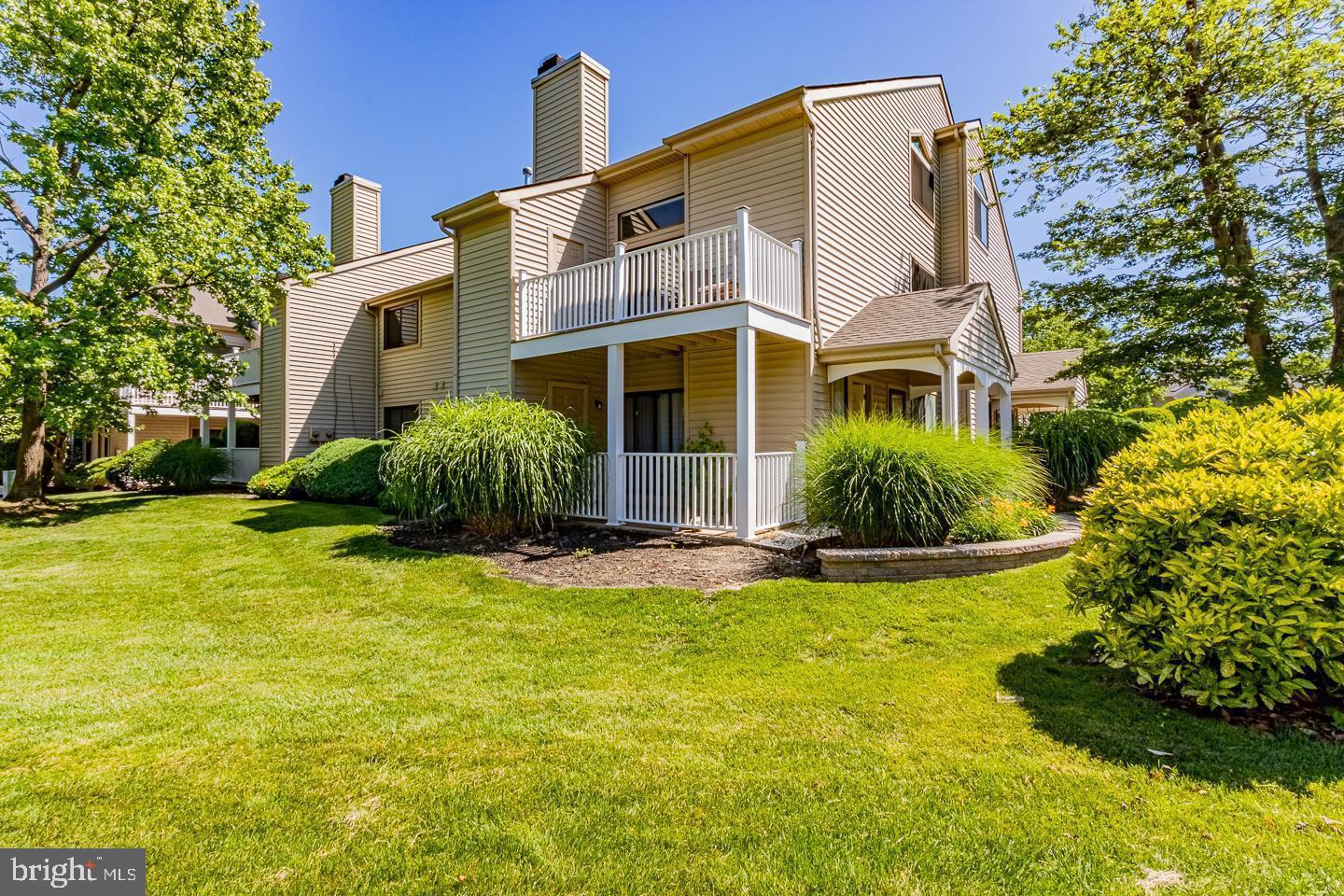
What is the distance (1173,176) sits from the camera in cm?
1301

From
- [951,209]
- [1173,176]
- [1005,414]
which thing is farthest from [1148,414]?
[951,209]

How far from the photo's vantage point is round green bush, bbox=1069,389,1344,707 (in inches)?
119

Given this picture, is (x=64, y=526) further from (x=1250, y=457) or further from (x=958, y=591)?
(x=1250, y=457)

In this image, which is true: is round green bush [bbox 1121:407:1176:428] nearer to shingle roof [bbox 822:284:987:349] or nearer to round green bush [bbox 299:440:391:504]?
shingle roof [bbox 822:284:987:349]

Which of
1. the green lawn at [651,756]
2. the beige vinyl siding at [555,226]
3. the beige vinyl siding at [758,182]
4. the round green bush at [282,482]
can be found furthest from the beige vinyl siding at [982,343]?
the round green bush at [282,482]

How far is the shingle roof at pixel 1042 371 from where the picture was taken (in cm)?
1797

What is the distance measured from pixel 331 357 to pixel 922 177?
16.5 meters

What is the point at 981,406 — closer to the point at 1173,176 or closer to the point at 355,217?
the point at 1173,176

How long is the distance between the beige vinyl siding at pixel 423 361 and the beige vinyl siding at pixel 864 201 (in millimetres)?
9293

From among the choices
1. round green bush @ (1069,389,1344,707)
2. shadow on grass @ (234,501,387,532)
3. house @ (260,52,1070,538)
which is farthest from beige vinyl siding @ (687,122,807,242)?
shadow on grass @ (234,501,387,532)

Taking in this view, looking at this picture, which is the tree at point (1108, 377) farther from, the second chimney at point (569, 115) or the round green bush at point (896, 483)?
the second chimney at point (569, 115)

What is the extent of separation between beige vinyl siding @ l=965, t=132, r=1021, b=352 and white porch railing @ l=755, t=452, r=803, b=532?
671cm

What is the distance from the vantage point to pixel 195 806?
2.60 metres

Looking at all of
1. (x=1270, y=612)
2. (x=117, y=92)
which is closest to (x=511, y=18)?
(x=117, y=92)
